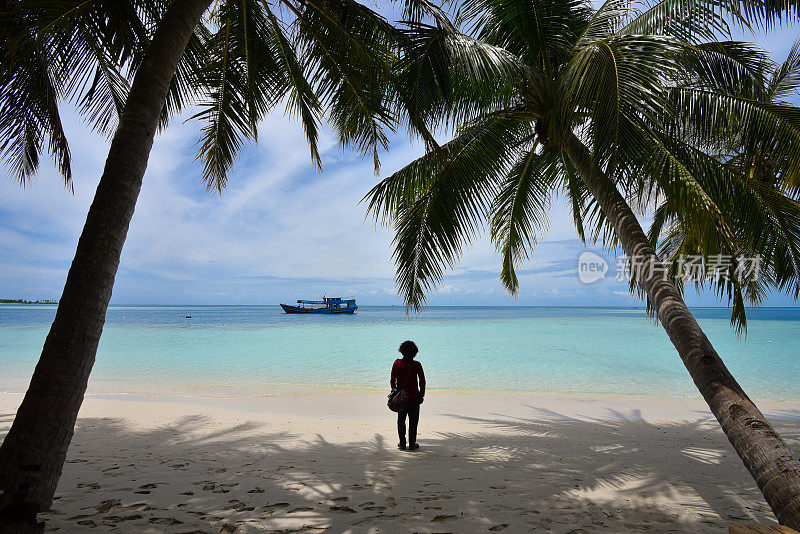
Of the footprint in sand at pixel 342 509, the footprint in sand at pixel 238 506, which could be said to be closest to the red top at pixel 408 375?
the footprint in sand at pixel 342 509

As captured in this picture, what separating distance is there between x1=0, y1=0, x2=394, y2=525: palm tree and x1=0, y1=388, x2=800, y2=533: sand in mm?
1159

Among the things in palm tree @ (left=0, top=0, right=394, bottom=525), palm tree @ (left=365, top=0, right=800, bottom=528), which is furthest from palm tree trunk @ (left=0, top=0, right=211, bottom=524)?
palm tree @ (left=365, top=0, right=800, bottom=528)

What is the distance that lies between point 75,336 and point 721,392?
4.11 meters

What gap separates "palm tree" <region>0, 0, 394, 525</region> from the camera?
230 cm

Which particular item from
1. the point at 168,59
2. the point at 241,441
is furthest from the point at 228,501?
the point at 168,59

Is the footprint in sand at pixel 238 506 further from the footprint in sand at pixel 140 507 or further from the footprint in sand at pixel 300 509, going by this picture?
the footprint in sand at pixel 140 507

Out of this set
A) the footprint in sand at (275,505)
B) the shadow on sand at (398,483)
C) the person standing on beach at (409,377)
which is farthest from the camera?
the person standing on beach at (409,377)

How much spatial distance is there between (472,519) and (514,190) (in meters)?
5.85

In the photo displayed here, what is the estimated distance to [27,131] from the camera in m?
5.11

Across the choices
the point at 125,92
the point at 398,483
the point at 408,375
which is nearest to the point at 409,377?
the point at 408,375

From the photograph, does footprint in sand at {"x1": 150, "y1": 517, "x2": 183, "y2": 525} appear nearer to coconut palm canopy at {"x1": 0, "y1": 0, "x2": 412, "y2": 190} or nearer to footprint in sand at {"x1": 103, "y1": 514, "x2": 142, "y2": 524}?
footprint in sand at {"x1": 103, "y1": 514, "x2": 142, "y2": 524}

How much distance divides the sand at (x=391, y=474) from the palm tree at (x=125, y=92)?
3.80 feet

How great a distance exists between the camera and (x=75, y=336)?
2.36m

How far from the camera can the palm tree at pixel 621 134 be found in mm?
3756
